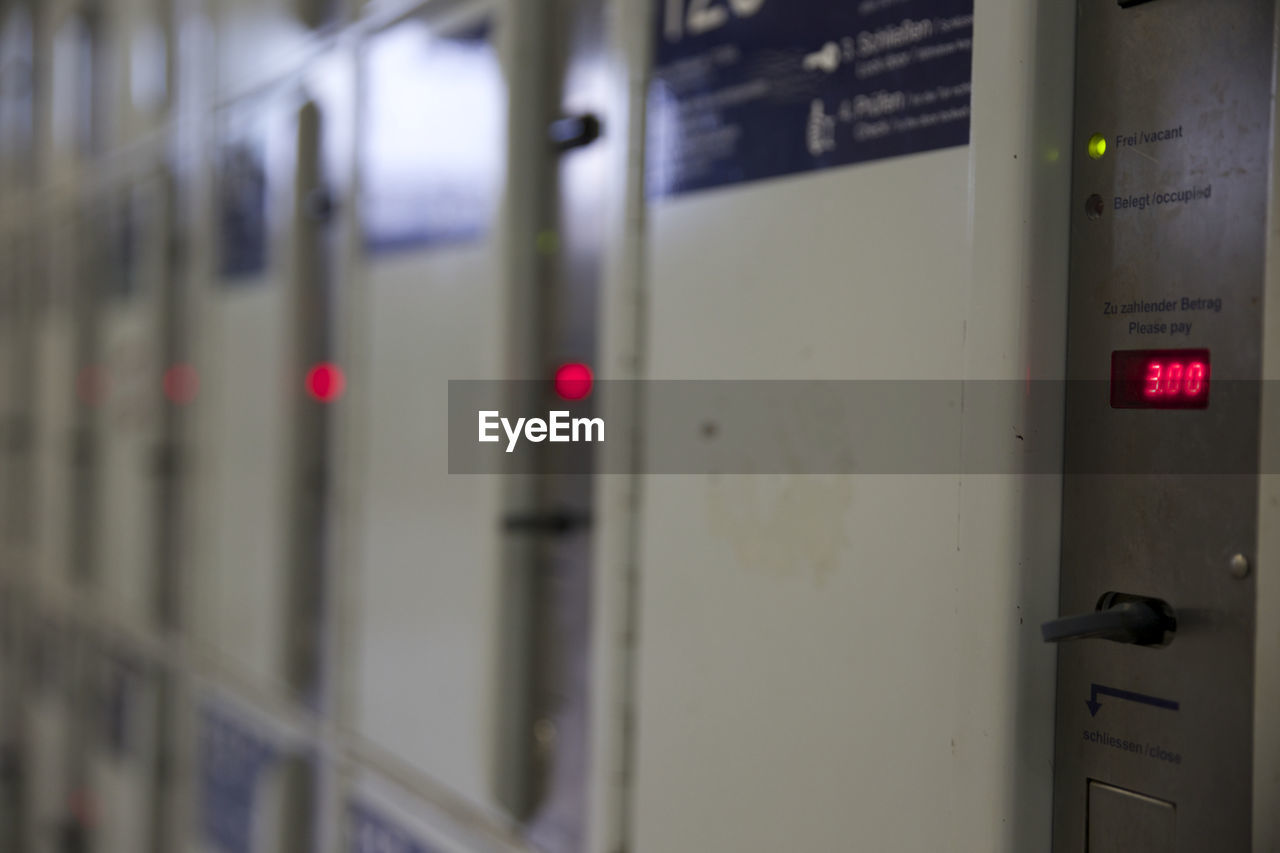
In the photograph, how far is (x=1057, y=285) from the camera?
35.3 inches

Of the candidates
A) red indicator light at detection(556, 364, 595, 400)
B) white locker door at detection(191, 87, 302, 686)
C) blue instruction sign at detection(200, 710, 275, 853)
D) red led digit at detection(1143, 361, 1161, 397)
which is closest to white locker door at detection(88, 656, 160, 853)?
blue instruction sign at detection(200, 710, 275, 853)

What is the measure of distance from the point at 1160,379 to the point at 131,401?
2.73 meters

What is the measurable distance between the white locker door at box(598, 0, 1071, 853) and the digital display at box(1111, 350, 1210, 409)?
0.18ft

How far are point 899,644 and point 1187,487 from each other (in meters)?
0.29

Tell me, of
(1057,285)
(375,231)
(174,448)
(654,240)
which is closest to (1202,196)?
(1057,285)

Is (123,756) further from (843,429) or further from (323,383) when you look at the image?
(843,429)

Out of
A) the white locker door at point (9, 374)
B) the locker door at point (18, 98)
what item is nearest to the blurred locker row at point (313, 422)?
the locker door at point (18, 98)

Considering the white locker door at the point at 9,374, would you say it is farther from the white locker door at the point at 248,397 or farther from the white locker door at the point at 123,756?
the white locker door at the point at 248,397

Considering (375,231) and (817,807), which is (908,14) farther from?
(375,231)

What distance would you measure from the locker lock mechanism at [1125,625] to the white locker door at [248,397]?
1.57 m

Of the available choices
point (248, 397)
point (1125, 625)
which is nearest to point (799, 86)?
point (1125, 625)

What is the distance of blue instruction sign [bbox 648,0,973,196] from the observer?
98 centimetres

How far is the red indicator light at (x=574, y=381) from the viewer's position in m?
1.46

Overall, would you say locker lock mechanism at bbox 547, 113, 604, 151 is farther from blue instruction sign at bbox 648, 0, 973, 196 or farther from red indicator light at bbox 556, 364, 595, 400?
red indicator light at bbox 556, 364, 595, 400
